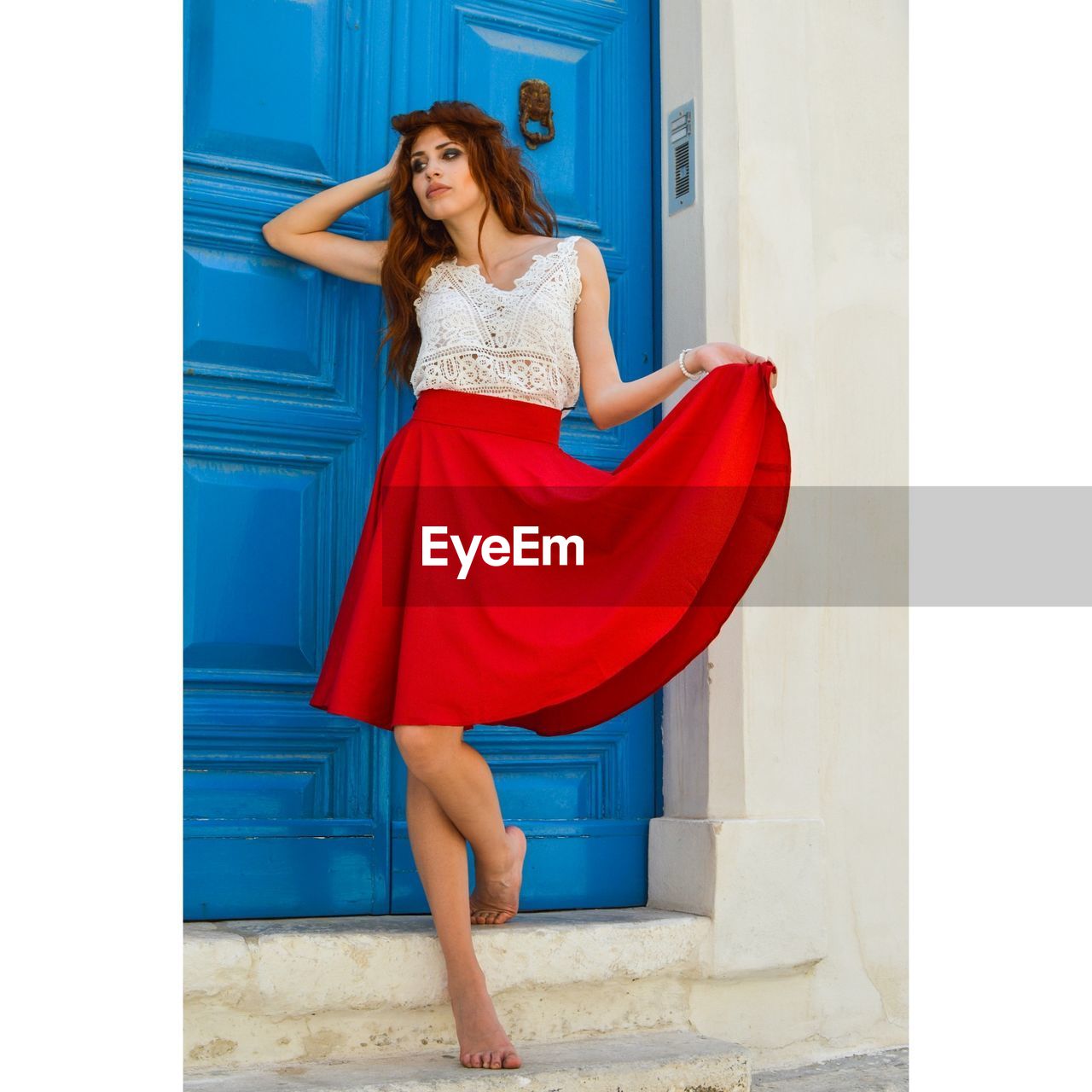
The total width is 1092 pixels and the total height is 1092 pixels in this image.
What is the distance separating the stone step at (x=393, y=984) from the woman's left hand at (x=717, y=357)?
1.23 meters

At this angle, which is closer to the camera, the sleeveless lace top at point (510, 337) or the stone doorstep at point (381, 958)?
the stone doorstep at point (381, 958)

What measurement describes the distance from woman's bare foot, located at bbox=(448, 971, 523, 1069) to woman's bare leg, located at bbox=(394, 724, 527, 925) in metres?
0.27

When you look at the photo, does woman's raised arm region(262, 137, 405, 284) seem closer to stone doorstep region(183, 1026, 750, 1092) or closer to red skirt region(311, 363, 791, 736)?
red skirt region(311, 363, 791, 736)

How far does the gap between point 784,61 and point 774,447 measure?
1398mm

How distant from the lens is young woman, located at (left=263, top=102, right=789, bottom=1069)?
9.03 ft

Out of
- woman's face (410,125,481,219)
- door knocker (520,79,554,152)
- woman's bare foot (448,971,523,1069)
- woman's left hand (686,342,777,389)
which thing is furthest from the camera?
door knocker (520,79,554,152)

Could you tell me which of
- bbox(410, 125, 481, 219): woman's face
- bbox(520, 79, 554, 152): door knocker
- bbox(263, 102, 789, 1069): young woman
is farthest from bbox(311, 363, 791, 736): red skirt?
bbox(520, 79, 554, 152): door knocker

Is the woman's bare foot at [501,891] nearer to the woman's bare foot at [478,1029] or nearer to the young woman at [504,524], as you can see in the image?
the young woman at [504,524]

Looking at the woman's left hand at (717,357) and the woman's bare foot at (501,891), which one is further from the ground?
the woman's left hand at (717,357)

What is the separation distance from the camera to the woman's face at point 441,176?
306cm

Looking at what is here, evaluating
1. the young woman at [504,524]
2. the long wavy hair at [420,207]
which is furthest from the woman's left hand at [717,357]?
the long wavy hair at [420,207]

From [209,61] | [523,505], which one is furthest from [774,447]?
[209,61]

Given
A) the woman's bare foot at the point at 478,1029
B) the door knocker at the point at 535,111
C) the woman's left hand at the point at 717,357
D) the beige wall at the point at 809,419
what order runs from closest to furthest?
the woman's bare foot at the point at 478,1029
the woman's left hand at the point at 717,357
the beige wall at the point at 809,419
the door knocker at the point at 535,111

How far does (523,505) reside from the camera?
2.87 meters
